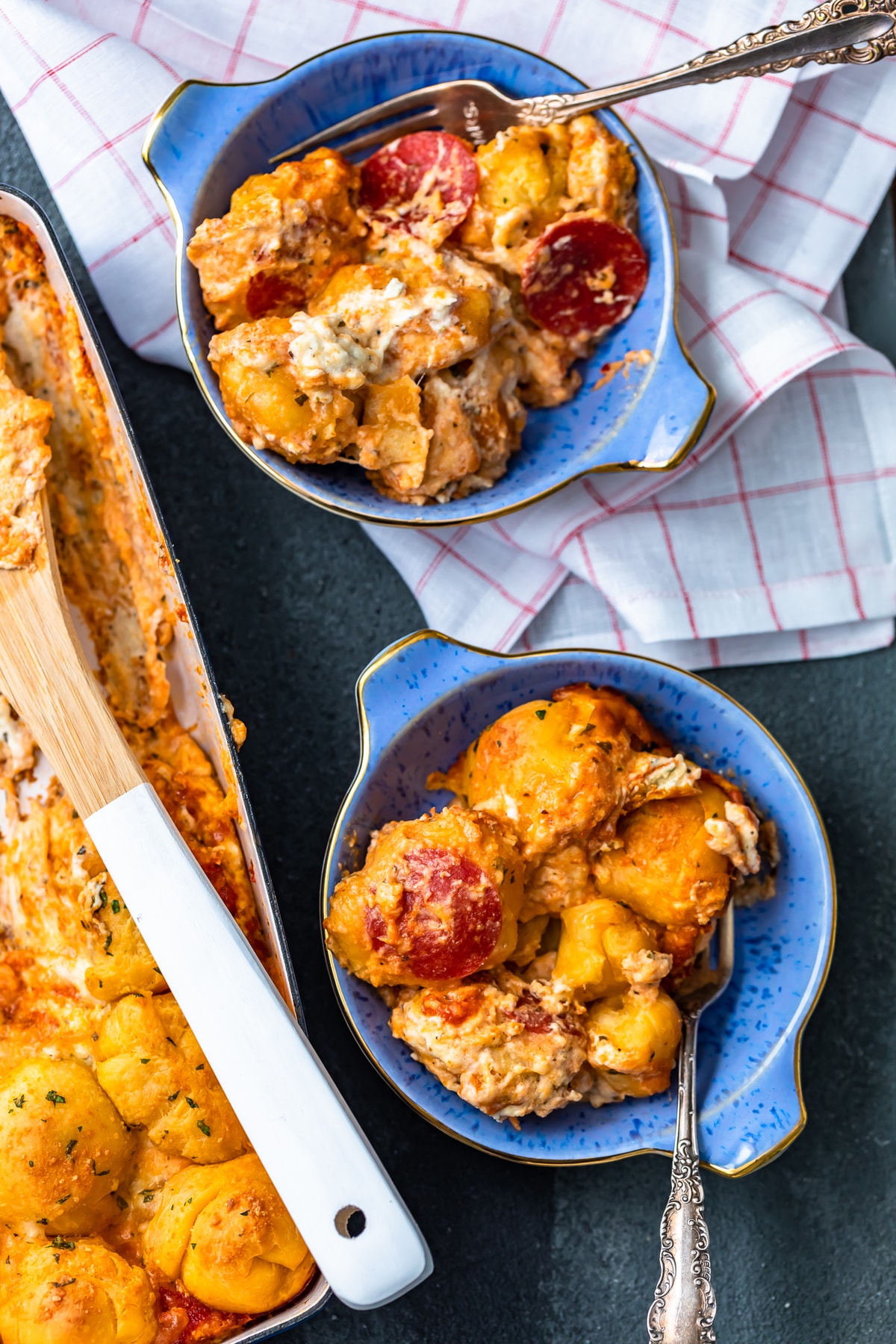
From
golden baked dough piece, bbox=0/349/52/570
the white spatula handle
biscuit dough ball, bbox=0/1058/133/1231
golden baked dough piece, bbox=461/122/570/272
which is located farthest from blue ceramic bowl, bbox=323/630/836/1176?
golden baked dough piece, bbox=461/122/570/272

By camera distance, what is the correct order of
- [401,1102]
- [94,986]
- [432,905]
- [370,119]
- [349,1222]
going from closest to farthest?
[349,1222] → [432,905] → [94,986] → [370,119] → [401,1102]

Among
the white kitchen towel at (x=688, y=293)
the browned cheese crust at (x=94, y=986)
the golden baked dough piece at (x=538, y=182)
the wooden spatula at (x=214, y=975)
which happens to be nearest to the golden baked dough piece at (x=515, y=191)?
the golden baked dough piece at (x=538, y=182)

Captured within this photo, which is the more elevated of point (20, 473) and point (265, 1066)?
point (20, 473)

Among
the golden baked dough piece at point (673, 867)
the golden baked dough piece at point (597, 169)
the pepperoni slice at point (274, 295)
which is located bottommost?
the golden baked dough piece at point (673, 867)

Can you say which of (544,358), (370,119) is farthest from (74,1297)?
(370,119)

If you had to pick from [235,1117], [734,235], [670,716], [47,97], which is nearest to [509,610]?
[670,716]

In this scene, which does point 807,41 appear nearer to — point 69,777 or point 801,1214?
point 69,777

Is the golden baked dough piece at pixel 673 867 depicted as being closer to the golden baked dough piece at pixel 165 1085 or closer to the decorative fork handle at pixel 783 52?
the golden baked dough piece at pixel 165 1085

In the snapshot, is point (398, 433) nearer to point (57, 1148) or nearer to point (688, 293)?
point (688, 293)
